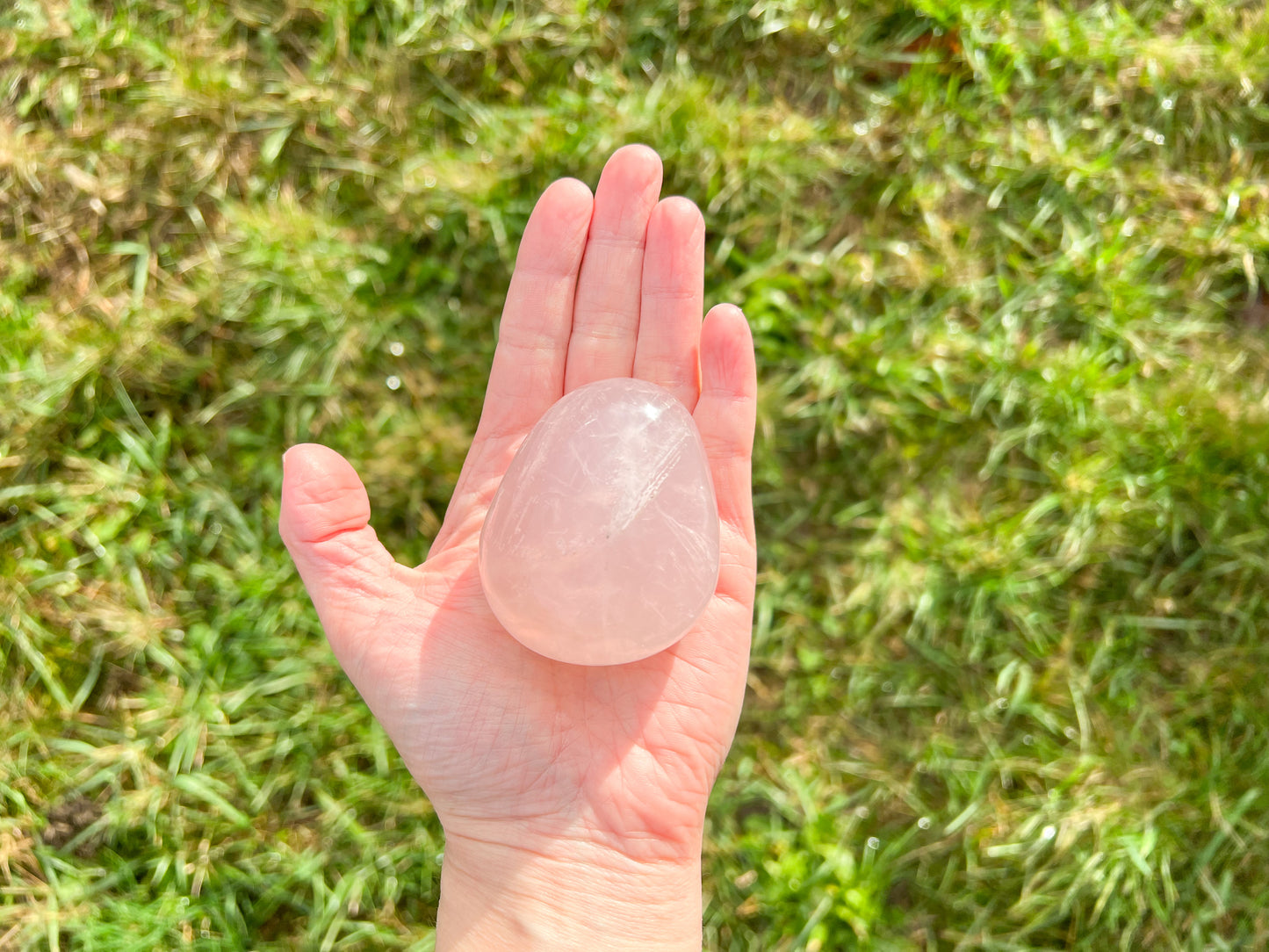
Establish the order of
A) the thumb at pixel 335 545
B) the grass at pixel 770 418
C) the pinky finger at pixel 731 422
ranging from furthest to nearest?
the grass at pixel 770 418 < the pinky finger at pixel 731 422 < the thumb at pixel 335 545

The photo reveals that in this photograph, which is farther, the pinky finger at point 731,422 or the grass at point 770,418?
the grass at point 770,418

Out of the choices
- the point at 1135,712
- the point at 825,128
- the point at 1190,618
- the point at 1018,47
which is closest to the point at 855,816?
the point at 1135,712

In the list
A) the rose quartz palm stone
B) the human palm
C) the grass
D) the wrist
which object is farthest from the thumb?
the grass

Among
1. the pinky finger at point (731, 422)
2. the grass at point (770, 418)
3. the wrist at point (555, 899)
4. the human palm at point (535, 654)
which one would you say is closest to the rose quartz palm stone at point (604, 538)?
the human palm at point (535, 654)

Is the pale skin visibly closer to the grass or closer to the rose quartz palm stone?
the rose quartz palm stone

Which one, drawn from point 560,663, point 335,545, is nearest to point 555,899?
point 560,663

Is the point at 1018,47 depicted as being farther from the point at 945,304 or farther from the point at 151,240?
the point at 151,240

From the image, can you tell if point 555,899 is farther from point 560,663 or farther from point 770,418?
point 770,418

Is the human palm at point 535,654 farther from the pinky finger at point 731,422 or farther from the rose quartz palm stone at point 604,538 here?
the rose quartz palm stone at point 604,538
